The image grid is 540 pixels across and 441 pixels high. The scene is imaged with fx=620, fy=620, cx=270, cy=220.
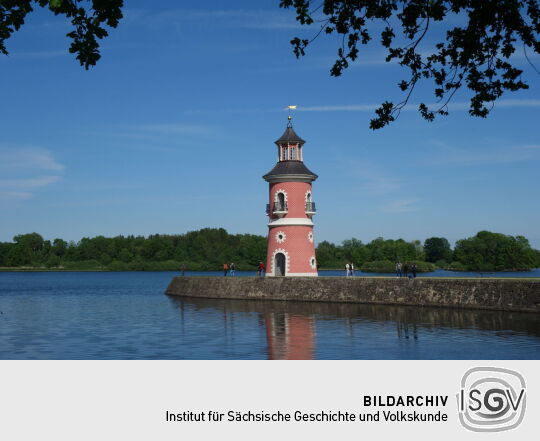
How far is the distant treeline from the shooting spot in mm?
118438

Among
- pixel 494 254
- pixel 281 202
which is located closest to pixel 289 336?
pixel 281 202

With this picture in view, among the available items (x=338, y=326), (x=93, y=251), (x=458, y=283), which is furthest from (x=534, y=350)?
(x=93, y=251)

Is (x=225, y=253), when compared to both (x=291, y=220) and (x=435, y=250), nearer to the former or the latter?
(x=435, y=250)

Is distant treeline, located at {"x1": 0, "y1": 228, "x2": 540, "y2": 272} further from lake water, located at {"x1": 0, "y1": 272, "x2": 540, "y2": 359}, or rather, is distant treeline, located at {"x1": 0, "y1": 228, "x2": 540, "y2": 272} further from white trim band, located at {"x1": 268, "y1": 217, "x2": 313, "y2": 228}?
lake water, located at {"x1": 0, "y1": 272, "x2": 540, "y2": 359}

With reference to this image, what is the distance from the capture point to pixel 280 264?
38.5m

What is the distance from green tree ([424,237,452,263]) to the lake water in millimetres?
120040

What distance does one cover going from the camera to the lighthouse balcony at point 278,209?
37656mm

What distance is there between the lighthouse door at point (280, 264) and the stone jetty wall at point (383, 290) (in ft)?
3.67

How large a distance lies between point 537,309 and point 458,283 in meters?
4.32

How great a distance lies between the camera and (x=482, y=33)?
9.27m

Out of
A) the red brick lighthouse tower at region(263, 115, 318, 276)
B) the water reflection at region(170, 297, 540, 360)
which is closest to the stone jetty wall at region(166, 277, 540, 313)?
the water reflection at region(170, 297, 540, 360)
